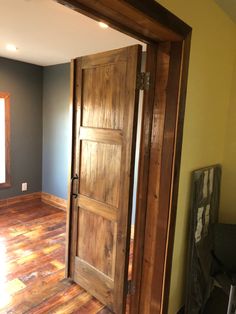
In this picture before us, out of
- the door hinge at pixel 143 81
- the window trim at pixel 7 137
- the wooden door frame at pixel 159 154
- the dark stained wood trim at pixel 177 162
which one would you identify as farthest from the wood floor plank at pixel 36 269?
the door hinge at pixel 143 81

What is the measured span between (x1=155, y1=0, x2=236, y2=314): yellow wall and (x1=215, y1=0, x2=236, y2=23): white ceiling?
31 millimetres

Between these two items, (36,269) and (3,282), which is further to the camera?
(36,269)

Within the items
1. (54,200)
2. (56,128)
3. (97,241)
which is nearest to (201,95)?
(97,241)

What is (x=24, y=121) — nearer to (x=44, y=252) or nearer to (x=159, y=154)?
(x=44, y=252)

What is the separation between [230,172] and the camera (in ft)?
7.11

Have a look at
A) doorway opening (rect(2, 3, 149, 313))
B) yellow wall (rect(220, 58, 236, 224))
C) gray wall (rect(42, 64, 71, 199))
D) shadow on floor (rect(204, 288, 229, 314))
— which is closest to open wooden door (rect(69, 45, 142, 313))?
doorway opening (rect(2, 3, 149, 313))

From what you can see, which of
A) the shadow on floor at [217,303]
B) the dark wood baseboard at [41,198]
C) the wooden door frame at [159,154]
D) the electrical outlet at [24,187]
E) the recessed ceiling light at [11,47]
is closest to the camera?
the wooden door frame at [159,154]

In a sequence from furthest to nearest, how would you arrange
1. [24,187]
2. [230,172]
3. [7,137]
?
1. [24,187]
2. [7,137]
3. [230,172]

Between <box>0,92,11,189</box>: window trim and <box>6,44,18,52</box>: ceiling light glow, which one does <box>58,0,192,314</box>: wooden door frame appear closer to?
<box>6,44,18,52</box>: ceiling light glow

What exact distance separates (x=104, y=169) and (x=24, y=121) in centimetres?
278

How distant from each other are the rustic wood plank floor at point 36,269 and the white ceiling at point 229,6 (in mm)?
2470

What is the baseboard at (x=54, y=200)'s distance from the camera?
4.11 metres

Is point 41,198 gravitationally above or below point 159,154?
below

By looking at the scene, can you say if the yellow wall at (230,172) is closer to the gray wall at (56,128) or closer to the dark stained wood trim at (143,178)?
the dark stained wood trim at (143,178)
